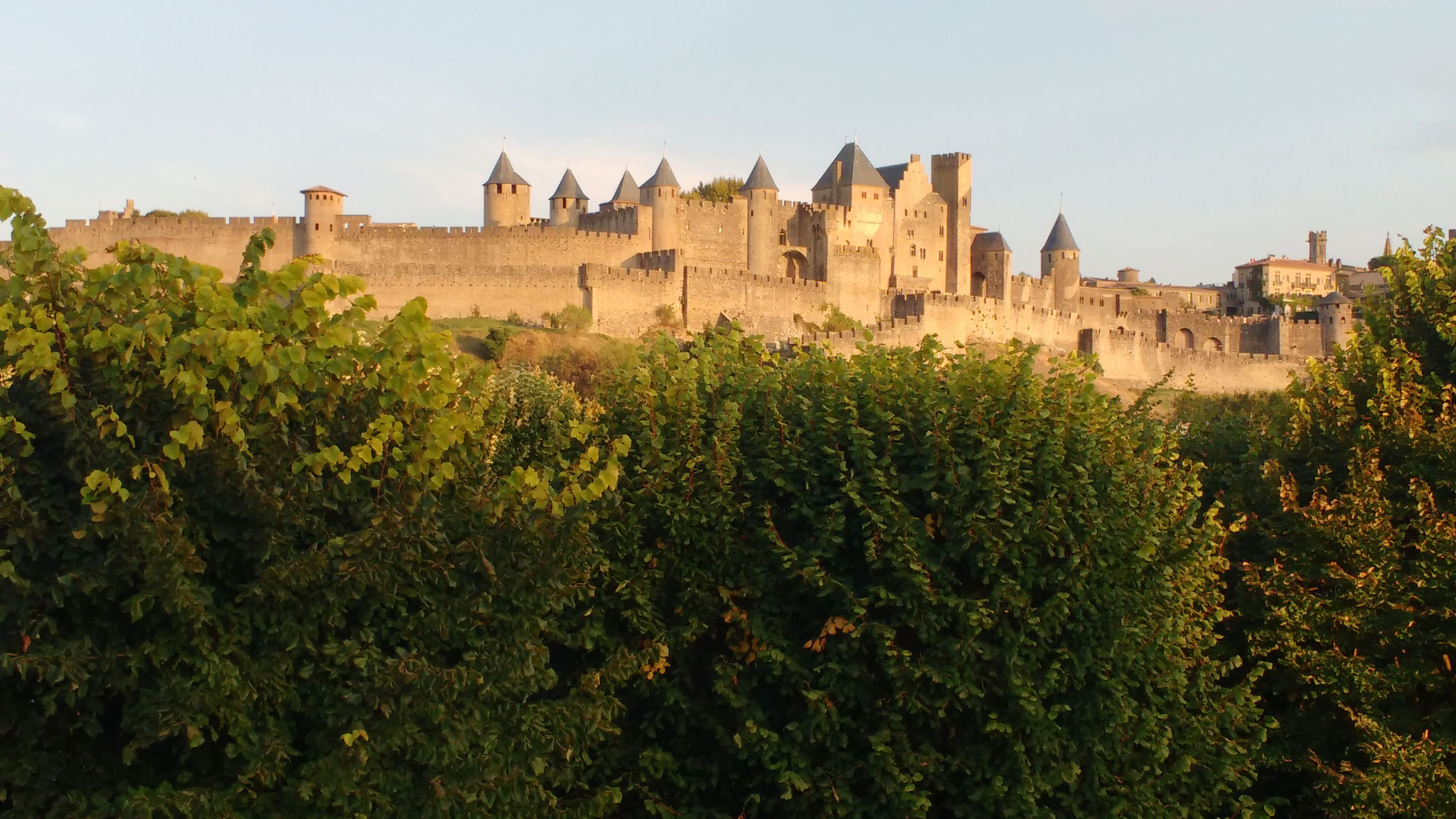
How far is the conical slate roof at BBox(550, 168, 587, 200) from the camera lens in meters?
76.7

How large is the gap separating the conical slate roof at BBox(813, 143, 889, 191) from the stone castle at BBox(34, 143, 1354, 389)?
4.9 inches

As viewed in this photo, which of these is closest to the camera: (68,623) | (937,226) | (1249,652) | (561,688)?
(68,623)

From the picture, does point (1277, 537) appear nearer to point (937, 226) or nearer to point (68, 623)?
point (68, 623)

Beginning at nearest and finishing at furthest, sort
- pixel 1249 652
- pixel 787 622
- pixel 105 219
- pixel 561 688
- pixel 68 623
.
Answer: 1. pixel 68 623
2. pixel 561 688
3. pixel 787 622
4. pixel 1249 652
5. pixel 105 219

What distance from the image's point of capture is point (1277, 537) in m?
16.6

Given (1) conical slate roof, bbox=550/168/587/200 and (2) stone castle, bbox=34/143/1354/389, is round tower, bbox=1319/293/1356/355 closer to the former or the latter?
(2) stone castle, bbox=34/143/1354/389

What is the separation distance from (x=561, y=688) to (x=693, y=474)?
246 cm

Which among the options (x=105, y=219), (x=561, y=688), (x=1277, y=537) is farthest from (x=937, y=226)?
(x=561, y=688)

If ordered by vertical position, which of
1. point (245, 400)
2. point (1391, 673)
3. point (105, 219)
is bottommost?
point (1391, 673)

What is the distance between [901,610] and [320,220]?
60028 mm

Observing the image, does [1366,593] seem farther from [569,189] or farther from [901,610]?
[569,189]

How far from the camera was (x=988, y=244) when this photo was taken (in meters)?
84.3

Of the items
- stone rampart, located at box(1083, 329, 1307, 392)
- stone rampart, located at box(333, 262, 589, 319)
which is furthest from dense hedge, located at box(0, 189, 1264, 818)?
stone rampart, located at box(1083, 329, 1307, 392)

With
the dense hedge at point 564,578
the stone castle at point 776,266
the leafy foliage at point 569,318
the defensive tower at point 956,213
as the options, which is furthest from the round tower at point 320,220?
the dense hedge at point 564,578
